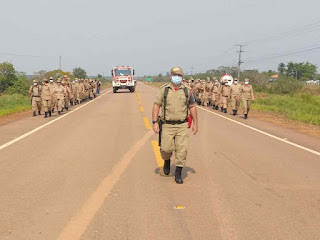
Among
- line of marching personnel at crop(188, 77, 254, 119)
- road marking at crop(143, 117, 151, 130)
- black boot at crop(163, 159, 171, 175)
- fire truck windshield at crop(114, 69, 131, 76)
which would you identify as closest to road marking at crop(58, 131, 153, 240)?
black boot at crop(163, 159, 171, 175)

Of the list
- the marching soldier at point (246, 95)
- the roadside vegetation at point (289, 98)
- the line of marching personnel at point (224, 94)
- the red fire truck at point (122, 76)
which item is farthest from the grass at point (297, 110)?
Answer: the red fire truck at point (122, 76)

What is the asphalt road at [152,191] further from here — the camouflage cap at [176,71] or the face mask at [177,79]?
the camouflage cap at [176,71]

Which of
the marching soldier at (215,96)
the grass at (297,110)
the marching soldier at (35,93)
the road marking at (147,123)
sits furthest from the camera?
the marching soldier at (215,96)

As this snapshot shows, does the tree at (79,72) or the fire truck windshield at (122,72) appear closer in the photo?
the fire truck windshield at (122,72)

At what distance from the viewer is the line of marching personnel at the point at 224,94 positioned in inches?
594

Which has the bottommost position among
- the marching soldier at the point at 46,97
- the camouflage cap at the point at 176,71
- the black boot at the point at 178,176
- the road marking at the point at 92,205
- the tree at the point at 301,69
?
the road marking at the point at 92,205

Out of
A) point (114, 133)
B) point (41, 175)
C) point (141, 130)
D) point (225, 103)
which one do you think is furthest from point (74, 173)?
point (225, 103)

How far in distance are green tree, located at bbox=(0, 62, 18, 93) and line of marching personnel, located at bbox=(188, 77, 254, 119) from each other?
171 ft

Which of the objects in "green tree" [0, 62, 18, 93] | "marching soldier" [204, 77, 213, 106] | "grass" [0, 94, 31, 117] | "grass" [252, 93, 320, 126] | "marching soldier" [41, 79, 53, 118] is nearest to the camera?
"marching soldier" [41, 79, 53, 118]

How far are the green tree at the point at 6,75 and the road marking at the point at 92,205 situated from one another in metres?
65.9

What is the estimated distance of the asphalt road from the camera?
3.63 m

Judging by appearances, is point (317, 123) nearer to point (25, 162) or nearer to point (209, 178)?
point (209, 178)

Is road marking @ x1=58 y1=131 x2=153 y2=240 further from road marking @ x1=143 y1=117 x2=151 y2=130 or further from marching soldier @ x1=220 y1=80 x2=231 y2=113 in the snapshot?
marching soldier @ x1=220 y1=80 x2=231 y2=113

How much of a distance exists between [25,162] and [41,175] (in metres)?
1.08
